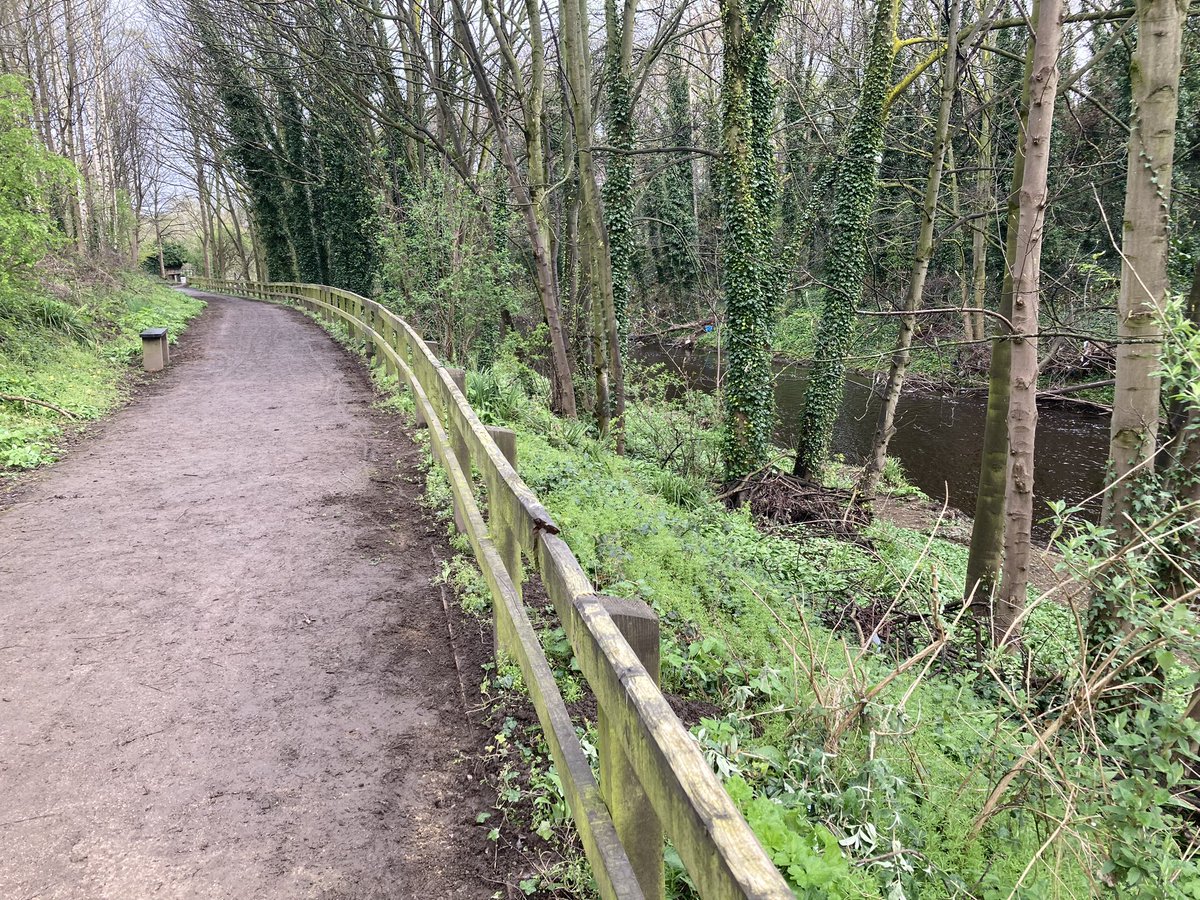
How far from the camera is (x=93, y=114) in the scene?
94.1 feet

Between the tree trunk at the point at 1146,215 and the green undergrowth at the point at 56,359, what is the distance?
32.7 feet

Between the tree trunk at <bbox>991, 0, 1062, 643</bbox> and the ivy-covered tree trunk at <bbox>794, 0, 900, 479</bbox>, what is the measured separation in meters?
6.37

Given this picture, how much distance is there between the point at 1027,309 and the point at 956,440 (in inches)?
496

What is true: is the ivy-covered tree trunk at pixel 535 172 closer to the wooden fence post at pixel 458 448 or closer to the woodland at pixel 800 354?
the woodland at pixel 800 354

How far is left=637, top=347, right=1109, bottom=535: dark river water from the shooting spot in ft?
47.5

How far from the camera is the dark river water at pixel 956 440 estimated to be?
14491 mm

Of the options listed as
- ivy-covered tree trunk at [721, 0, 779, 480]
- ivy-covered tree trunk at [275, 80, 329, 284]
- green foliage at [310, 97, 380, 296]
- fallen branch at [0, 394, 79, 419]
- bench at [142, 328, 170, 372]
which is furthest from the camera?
ivy-covered tree trunk at [275, 80, 329, 284]

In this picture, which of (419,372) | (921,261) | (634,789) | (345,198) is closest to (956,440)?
(921,261)

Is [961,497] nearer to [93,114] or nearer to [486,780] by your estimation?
[486,780]

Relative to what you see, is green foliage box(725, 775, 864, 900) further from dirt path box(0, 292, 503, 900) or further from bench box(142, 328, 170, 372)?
bench box(142, 328, 170, 372)

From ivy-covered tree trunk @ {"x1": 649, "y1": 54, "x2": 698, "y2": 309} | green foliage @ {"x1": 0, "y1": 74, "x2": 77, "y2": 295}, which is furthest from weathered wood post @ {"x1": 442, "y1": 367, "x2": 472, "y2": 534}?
ivy-covered tree trunk @ {"x1": 649, "y1": 54, "x2": 698, "y2": 309}

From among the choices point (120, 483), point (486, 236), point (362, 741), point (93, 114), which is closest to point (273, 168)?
point (93, 114)

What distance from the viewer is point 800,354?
27.5m

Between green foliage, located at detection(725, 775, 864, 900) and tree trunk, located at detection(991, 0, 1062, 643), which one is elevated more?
tree trunk, located at detection(991, 0, 1062, 643)
